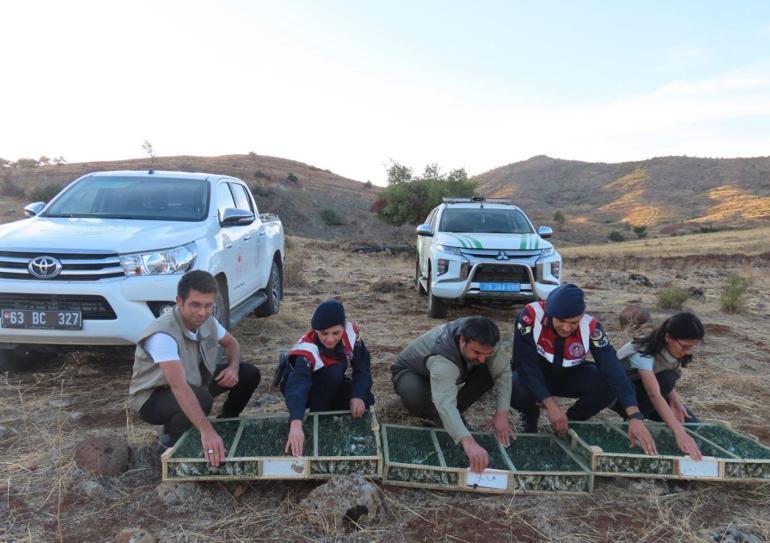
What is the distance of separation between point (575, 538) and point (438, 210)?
7.09 m

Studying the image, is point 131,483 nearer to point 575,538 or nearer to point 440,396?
point 440,396

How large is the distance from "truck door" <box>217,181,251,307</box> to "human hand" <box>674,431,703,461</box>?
3.83 m

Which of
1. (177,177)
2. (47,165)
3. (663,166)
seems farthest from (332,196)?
(663,166)

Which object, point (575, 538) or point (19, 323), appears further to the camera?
point (19, 323)

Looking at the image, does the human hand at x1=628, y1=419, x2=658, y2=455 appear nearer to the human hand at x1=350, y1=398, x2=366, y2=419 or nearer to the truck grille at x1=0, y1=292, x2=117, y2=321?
the human hand at x1=350, y1=398, x2=366, y2=419

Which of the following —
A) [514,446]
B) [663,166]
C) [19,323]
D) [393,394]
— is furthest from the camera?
[663,166]

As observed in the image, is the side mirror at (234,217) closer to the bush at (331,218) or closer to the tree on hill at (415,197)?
the tree on hill at (415,197)

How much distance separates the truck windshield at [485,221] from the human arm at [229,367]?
5271 mm

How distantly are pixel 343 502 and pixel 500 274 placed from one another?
505 cm

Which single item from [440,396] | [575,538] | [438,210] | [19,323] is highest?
[438,210]

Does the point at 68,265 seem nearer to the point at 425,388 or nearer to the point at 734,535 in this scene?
the point at 425,388

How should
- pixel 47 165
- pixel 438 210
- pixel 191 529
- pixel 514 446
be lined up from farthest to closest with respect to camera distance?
pixel 47 165
pixel 438 210
pixel 514 446
pixel 191 529

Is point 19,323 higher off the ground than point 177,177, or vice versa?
point 177,177

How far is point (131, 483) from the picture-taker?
313 centimetres
